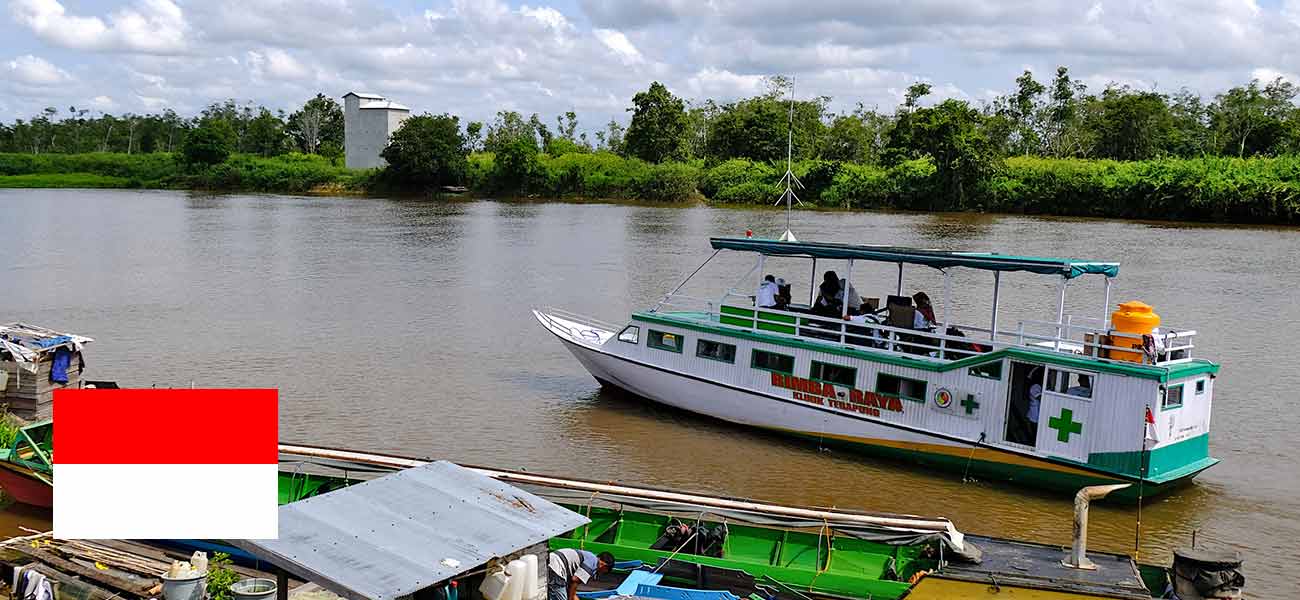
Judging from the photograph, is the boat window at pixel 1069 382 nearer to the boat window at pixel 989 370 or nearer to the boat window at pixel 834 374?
the boat window at pixel 989 370

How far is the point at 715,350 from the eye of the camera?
67.9 ft

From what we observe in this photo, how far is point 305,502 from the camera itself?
1012 centimetres

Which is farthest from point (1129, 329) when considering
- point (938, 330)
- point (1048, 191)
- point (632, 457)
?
point (1048, 191)

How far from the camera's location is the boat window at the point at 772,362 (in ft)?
64.4

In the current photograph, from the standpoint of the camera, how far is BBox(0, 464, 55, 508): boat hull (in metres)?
15.1

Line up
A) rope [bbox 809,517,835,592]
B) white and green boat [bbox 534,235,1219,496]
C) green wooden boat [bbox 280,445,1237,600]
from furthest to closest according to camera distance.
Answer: white and green boat [bbox 534,235,1219,496] < rope [bbox 809,517,835,592] < green wooden boat [bbox 280,445,1237,600]

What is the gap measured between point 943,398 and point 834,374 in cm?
194

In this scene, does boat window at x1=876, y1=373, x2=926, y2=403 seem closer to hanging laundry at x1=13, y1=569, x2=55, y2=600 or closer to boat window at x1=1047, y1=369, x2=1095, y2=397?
boat window at x1=1047, y1=369, x2=1095, y2=397

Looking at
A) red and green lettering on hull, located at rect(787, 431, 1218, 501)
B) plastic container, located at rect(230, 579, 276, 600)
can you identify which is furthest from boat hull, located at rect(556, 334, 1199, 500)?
plastic container, located at rect(230, 579, 276, 600)

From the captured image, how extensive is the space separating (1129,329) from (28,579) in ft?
46.6

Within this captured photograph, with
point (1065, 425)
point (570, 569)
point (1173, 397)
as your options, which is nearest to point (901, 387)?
point (1065, 425)

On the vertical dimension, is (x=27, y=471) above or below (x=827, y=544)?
below

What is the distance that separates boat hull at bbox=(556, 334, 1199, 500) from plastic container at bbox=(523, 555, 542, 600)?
9923 millimetres

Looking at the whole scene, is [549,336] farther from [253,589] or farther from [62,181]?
[62,181]
